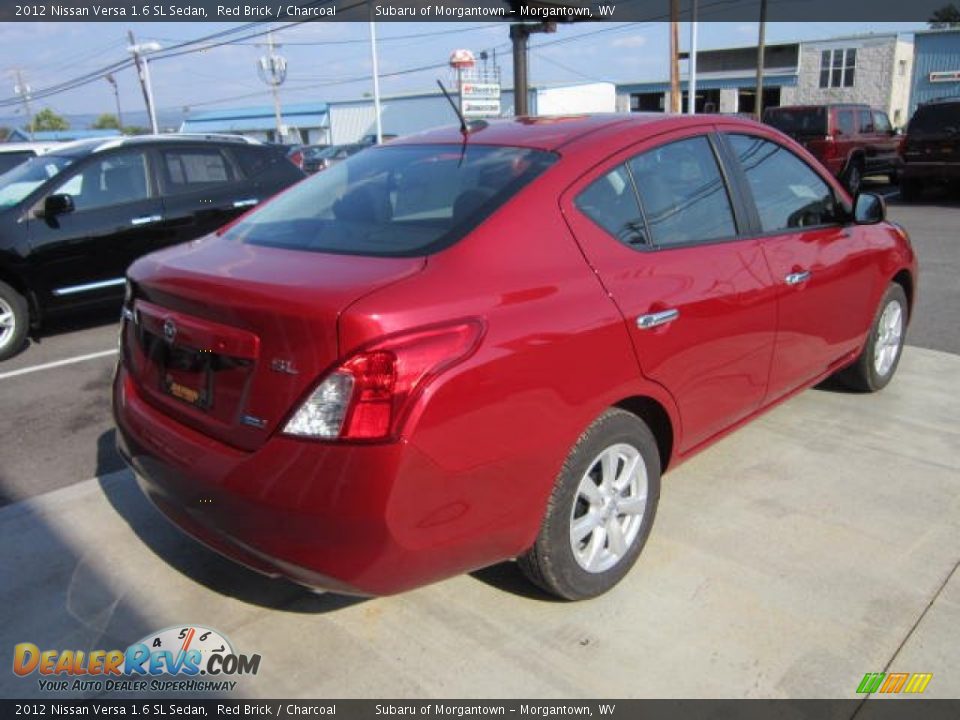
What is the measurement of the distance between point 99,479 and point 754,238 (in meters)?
3.29

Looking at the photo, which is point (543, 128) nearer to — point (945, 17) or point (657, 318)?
point (657, 318)

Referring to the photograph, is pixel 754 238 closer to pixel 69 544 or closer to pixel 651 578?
pixel 651 578

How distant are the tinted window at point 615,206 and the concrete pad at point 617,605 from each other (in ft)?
4.17

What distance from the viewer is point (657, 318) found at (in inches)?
109

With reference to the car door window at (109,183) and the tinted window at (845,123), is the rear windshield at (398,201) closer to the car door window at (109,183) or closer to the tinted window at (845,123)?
the car door window at (109,183)

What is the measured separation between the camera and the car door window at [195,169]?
725 cm

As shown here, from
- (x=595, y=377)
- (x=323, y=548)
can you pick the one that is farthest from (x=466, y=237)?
(x=323, y=548)

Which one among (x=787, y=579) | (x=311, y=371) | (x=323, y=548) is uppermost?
(x=311, y=371)

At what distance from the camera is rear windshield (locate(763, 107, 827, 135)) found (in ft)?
54.1

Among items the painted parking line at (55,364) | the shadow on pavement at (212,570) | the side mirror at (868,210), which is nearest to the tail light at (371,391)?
Answer: the shadow on pavement at (212,570)

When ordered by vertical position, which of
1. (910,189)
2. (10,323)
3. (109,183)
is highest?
(109,183)

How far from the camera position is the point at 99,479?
3.84m

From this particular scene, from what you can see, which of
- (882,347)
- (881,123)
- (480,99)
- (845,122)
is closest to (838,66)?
(881,123)

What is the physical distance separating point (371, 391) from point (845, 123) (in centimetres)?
1778
